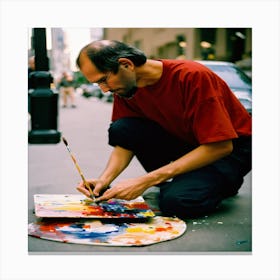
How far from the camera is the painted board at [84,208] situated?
1.99 m

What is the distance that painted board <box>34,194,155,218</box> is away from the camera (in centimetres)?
199

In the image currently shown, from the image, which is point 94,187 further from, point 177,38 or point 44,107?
point 44,107

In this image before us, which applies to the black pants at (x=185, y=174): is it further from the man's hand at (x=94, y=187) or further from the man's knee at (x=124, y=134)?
the man's hand at (x=94, y=187)

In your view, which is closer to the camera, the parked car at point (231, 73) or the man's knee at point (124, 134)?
the man's knee at point (124, 134)

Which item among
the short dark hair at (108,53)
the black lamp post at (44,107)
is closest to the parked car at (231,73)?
the black lamp post at (44,107)

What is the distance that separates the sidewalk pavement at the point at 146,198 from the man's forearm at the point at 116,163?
0.23 metres

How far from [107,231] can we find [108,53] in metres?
0.70

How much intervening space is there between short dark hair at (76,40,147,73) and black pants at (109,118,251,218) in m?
0.43

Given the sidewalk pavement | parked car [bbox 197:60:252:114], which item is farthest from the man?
parked car [bbox 197:60:252:114]

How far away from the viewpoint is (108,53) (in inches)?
76.9
